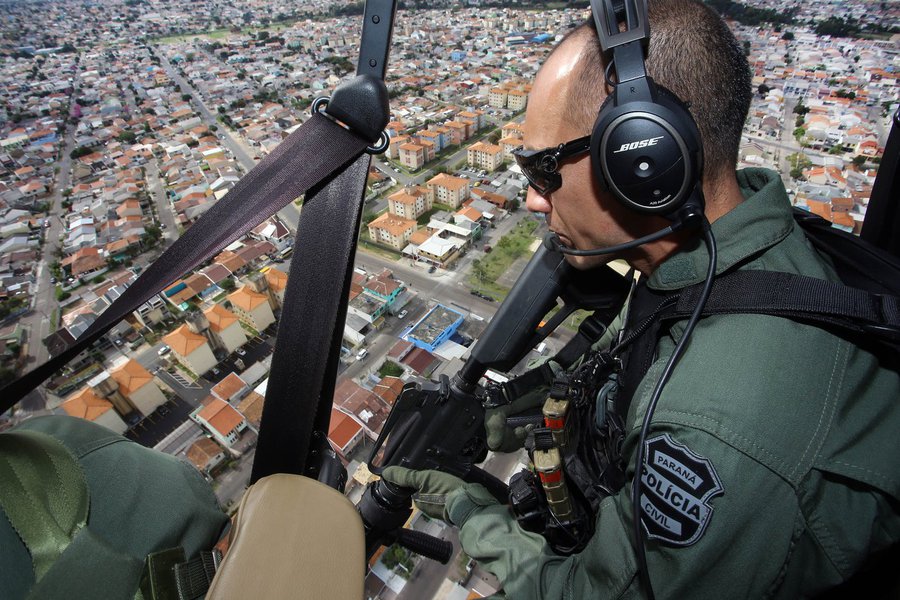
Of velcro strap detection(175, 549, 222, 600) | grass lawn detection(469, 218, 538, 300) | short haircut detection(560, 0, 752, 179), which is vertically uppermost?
short haircut detection(560, 0, 752, 179)

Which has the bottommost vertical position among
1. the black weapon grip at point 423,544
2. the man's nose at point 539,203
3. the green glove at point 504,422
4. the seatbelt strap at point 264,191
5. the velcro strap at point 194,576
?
the green glove at point 504,422

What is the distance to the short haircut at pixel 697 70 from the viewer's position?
0.80 m

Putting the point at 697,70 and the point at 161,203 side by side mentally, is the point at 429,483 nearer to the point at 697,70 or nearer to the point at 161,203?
the point at 697,70

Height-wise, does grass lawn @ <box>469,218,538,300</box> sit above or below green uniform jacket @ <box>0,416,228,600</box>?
below

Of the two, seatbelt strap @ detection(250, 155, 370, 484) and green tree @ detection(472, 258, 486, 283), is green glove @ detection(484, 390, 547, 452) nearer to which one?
seatbelt strap @ detection(250, 155, 370, 484)

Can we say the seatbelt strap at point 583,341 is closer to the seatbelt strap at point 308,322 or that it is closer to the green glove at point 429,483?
the green glove at point 429,483

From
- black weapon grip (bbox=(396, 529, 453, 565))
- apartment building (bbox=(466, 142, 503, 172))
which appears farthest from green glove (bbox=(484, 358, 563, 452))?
apartment building (bbox=(466, 142, 503, 172))

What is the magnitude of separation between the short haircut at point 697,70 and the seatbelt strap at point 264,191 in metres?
0.48

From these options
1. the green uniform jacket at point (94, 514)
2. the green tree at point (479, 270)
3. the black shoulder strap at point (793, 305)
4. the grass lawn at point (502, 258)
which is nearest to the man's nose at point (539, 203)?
the black shoulder strap at point (793, 305)

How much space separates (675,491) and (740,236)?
1.61 feet

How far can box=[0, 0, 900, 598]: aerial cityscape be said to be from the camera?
294 inches

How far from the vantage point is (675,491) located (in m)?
0.70

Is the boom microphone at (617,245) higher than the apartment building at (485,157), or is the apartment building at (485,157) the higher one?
the boom microphone at (617,245)

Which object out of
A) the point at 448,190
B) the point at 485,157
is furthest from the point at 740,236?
the point at 485,157
